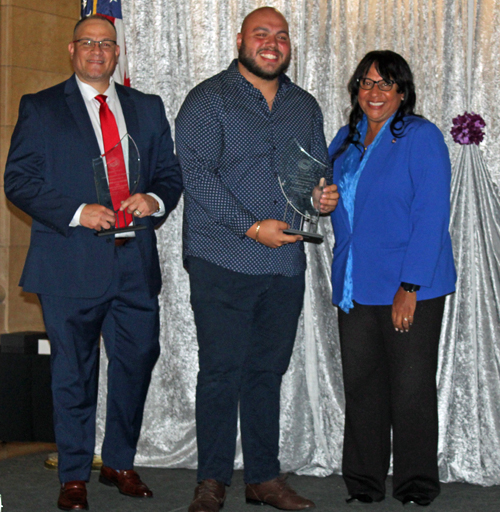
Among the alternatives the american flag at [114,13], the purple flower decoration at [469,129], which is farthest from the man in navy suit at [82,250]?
the purple flower decoration at [469,129]

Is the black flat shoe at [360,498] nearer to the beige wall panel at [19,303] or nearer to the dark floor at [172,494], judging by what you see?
the dark floor at [172,494]

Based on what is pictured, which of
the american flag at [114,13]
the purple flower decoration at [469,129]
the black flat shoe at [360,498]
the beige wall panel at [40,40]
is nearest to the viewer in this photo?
the black flat shoe at [360,498]

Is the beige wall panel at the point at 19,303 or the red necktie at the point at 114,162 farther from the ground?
the red necktie at the point at 114,162

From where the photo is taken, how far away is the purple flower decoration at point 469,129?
314cm

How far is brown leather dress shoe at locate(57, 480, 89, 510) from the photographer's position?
271 centimetres

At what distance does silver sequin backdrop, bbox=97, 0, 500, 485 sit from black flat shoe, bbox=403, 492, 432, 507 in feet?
1.45

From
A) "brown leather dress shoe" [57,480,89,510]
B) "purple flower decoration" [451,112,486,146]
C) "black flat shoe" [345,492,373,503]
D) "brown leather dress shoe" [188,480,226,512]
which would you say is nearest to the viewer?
"brown leather dress shoe" [188,480,226,512]

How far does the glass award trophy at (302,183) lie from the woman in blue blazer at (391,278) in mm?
212

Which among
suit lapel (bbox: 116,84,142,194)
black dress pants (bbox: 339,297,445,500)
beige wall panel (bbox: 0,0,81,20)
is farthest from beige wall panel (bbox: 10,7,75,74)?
black dress pants (bbox: 339,297,445,500)

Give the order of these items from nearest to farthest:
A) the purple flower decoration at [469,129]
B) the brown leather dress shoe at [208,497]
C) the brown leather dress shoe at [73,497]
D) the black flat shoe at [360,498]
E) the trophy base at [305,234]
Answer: the trophy base at [305,234] < the brown leather dress shoe at [208,497] < the brown leather dress shoe at [73,497] < the black flat shoe at [360,498] < the purple flower decoration at [469,129]

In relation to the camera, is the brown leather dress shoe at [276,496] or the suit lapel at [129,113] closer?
the brown leather dress shoe at [276,496]

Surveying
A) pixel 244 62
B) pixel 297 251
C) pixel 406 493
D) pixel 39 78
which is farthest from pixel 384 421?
pixel 39 78

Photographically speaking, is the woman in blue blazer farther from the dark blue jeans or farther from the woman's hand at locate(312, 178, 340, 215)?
Answer: the dark blue jeans

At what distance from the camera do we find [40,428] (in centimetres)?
385
